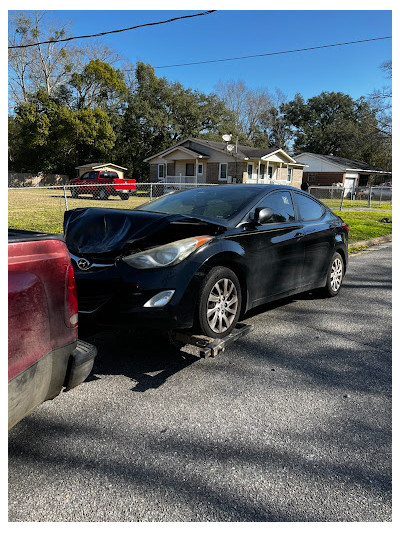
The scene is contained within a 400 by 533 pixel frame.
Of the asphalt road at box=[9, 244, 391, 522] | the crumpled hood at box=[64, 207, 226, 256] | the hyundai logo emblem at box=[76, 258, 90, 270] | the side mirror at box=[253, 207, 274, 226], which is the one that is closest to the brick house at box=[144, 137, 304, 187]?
the side mirror at box=[253, 207, 274, 226]

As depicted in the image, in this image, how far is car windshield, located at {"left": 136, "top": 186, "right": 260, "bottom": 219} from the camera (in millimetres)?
4203

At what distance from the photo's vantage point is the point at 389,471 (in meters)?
2.32

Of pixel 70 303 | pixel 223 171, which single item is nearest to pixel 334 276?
pixel 70 303

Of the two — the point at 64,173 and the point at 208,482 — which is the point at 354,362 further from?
the point at 64,173

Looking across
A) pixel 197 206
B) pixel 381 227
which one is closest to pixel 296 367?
pixel 197 206

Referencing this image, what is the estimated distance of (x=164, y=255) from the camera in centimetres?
330

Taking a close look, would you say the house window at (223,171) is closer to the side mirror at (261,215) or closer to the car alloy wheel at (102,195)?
the car alloy wheel at (102,195)

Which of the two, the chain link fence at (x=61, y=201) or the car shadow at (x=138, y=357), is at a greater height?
the chain link fence at (x=61, y=201)

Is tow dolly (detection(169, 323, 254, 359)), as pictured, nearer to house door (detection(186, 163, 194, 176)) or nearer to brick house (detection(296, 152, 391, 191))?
house door (detection(186, 163, 194, 176))

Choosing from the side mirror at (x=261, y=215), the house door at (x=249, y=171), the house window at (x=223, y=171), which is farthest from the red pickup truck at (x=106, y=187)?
the side mirror at (x=261, y=215)

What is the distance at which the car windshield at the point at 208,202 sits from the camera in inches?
165

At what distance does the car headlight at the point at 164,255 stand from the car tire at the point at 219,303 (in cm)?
28

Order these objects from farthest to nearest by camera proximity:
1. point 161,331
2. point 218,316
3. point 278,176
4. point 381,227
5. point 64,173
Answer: point 64,173 → point 278,176 → point 381,227 → point 218,316 → point 161,331
